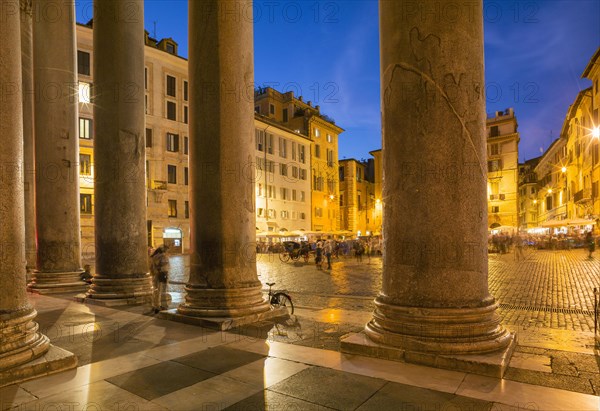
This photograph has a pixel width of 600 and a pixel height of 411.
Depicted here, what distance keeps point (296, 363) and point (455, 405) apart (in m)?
1.84

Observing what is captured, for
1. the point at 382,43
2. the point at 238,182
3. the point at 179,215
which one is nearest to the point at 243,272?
the point at 238,182

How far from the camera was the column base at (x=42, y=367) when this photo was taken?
14.8ft

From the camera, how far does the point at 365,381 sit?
4.43m

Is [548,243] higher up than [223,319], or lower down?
lower down

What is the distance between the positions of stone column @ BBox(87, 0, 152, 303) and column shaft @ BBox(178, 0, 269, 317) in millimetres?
2818

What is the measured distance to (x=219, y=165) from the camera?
7.30 m

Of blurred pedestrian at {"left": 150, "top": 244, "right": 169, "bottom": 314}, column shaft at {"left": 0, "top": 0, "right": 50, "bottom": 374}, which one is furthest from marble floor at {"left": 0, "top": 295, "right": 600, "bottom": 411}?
blurred pedestrian at {"left": 150, "top": 244, "right": 169, "bottom": 314}

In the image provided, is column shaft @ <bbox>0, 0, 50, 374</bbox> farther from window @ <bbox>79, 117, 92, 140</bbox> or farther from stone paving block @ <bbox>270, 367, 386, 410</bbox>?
window @ <bbox>79, 117, 92, 140</bbox>

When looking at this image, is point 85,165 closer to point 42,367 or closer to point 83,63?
point 83,63

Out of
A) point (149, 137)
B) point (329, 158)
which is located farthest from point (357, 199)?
point (149, 137)

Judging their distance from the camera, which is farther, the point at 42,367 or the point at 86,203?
the point at 86,203

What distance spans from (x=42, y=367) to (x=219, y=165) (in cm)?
371

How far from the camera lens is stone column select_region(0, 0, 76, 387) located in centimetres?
484

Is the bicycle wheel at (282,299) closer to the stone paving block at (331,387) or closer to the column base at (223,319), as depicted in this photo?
the column base at (223,319)
